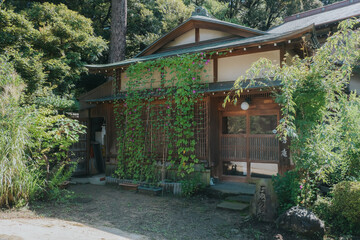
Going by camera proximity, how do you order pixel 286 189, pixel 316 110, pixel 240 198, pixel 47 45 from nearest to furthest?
pixel 316 110, pixel 286 189, pixel 240 198, pixel 47 45

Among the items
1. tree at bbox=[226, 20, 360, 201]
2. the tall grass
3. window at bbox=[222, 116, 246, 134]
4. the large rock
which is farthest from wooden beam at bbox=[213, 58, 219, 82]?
the tall grass

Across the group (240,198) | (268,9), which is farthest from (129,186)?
(268,9)

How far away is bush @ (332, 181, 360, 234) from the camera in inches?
171

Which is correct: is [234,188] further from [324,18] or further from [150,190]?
[324,18]

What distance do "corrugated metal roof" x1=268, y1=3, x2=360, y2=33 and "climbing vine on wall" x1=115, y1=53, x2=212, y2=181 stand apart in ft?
22.2

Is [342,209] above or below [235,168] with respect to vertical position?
below

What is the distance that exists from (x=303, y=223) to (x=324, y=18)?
12.2 metres

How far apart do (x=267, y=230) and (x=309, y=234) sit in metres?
0.71

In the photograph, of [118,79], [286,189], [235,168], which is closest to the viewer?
[286,189]

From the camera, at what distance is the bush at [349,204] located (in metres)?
4.35

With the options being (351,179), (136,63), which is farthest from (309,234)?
(136,63)

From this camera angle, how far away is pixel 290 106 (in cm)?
448

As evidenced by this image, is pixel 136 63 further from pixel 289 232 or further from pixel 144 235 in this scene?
pixel 289 232

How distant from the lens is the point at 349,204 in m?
4.41
